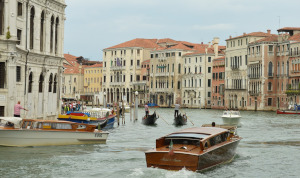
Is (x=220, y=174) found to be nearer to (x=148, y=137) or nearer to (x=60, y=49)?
(x=148, y=137)

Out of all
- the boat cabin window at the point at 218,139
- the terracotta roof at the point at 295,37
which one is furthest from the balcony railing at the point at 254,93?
the boat cabin window at the point at 218,139

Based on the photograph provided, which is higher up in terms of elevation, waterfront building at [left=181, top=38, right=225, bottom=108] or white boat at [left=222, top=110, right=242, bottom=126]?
waterfront building at [left=181, top=38, right=225, bottom=108]

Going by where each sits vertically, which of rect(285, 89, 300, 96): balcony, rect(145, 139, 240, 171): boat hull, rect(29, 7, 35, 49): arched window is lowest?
rect(145, 139, 240, 171): boat hull

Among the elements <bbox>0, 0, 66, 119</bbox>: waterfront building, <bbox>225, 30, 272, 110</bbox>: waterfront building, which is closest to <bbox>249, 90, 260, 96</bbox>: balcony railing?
<bbox>225, 30, 272, 110</bbox>: waterfront building

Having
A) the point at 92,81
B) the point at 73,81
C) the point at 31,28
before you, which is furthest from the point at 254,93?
the point at 31,28

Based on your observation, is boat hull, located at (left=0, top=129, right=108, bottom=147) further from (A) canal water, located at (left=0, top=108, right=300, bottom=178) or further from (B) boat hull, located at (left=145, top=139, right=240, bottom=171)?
(B) boat hull, located at (left=145, top=139, right=240, bottom=171)

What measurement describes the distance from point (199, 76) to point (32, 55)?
64299 mm

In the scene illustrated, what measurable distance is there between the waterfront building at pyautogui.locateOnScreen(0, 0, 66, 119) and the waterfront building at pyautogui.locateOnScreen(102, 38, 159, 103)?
6976 centimetres

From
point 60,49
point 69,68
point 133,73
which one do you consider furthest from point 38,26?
point 69,68

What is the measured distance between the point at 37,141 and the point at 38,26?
803cm

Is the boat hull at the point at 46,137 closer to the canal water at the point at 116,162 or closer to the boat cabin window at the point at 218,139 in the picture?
the canal water at the point at 116,162

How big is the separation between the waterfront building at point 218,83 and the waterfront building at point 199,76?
1170mm

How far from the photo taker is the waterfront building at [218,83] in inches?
3291

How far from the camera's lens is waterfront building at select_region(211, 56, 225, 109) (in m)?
83.6
